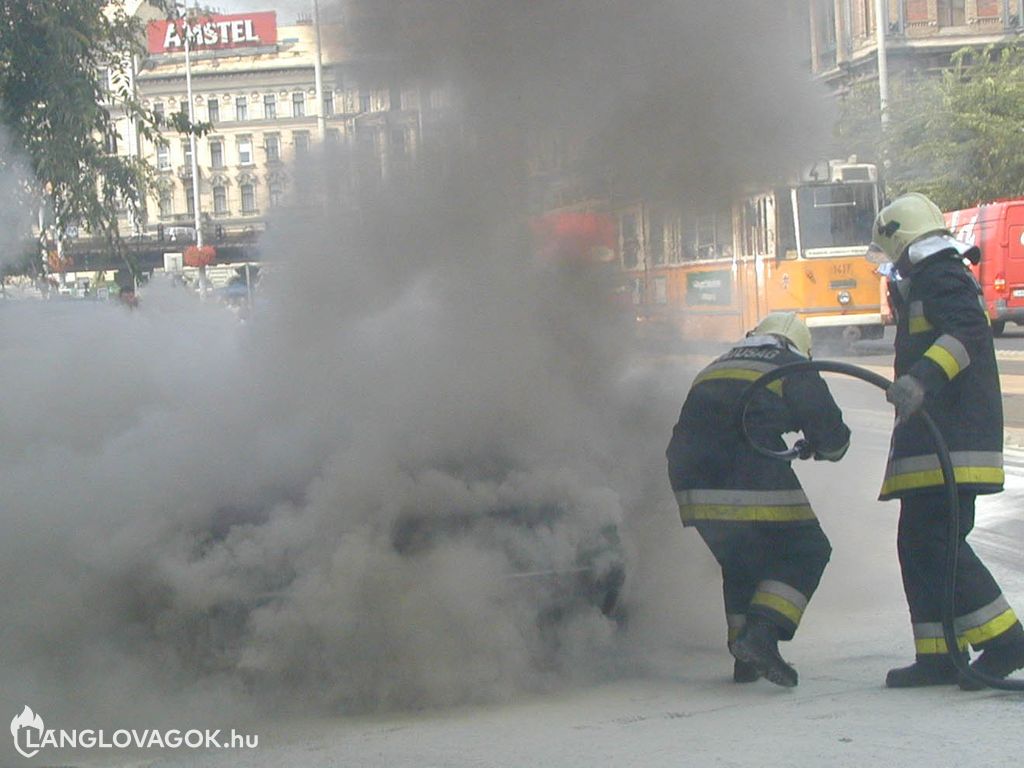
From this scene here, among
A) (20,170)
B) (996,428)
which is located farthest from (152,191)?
(996,428)

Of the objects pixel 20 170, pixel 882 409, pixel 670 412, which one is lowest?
pixel 882 409

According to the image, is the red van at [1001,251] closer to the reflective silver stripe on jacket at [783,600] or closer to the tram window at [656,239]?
the tram window at [656,239]

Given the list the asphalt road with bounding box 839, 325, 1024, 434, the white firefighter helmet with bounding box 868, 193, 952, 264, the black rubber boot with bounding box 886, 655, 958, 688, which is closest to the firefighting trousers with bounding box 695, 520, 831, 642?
the black rubber boot with bounding box 886, 655, 958, 688

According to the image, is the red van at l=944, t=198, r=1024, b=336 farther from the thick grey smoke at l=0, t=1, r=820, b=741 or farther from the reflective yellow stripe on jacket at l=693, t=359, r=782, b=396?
the reflective yellow stripe on jacket at l=693, t=359, r=782, b=396

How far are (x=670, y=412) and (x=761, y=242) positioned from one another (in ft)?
11.4

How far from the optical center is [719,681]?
4.77 metres

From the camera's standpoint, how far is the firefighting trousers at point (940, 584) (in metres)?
4.25

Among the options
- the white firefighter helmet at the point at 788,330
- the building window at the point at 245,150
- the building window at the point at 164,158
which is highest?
the building window at the point at 164,158

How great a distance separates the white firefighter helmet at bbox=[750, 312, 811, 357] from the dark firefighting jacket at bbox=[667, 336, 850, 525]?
0.17ft

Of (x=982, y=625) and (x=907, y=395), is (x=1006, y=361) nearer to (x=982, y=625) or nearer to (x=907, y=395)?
(x=982, y=625)

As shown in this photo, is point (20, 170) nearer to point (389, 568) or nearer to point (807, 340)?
point (389, 568)

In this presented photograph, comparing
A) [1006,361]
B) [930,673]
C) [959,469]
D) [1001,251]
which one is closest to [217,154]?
[959,469]

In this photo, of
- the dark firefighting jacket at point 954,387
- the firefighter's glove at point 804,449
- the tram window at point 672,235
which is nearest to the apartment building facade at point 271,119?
the tram window at point 672,235

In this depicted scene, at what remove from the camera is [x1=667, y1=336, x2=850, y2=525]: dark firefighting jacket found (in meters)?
4.48
